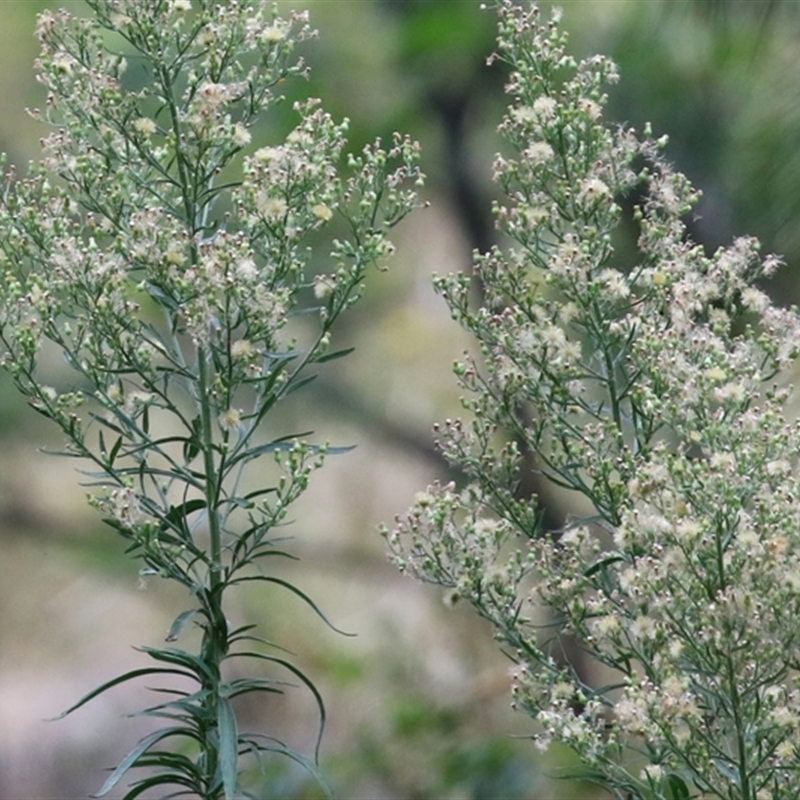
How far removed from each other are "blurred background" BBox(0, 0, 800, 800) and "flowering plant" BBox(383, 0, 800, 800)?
35 cm

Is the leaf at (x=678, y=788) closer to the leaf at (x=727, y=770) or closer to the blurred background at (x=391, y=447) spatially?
the leaf at (x=727, y=770)

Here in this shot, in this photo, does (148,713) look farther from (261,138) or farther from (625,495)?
(261,138)

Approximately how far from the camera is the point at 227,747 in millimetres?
1211

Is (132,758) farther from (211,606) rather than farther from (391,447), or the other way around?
(391,447)

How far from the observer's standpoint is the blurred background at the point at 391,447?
234cm

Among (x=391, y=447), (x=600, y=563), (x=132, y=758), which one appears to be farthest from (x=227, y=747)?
(x=391, y=447)

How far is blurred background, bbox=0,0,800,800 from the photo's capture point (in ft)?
7.69

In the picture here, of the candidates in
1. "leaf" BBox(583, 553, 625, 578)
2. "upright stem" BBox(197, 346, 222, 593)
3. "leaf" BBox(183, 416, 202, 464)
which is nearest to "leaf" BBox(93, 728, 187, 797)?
"upright stem" BBox(197, 346, 222, 593)

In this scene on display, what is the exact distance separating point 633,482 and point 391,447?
2768 millimetres

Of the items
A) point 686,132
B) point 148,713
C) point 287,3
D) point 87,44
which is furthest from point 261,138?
point 148,713

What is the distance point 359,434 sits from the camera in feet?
13.2

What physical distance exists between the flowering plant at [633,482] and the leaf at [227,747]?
0.22 m

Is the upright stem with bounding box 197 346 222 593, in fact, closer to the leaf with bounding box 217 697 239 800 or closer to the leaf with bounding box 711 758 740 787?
the leaf with bounding box 217 697 239 800

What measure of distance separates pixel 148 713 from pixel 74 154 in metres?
0.53
